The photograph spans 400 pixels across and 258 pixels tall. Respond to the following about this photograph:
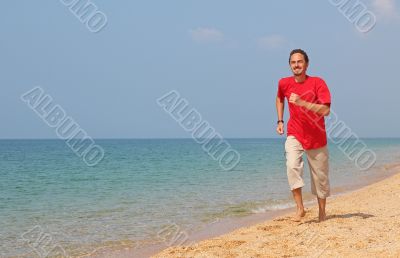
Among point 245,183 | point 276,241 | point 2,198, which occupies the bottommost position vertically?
point 2,198

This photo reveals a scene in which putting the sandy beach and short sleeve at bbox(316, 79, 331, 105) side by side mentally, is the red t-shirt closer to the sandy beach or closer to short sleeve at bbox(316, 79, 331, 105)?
short sleeve at bbox(316, 79, 331, 105)

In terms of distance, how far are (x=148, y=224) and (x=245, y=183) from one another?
8301 mm

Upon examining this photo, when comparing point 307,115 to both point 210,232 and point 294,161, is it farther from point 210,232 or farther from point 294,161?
point 210,232

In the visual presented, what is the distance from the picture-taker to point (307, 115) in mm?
5680

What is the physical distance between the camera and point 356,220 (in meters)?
6.20

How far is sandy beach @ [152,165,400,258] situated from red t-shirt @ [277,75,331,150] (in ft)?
3.41

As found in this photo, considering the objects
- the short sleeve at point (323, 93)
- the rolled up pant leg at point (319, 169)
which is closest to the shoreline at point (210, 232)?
the rolled up pant leg at point (319, 169)

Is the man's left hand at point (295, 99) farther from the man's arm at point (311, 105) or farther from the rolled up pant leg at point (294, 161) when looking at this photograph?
the rolled up pant leg at point (294, 161)

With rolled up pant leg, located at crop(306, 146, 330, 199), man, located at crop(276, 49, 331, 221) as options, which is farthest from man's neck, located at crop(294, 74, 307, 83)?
rolled up pant leg, located at crop(306, 146, 330, 199)

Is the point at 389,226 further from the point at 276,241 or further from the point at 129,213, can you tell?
the point at 129,213

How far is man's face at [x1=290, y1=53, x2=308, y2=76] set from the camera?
18.6ft

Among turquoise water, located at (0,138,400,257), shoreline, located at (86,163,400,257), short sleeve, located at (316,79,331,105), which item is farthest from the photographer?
turquoise water, located at (0,138,400,257)

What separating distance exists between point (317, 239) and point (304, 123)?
4.63 feet

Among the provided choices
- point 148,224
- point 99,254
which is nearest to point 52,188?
point 148,224
